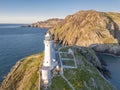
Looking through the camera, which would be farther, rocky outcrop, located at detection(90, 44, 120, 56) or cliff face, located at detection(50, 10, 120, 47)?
cliff face, located at detection(50, 10, 120, 47)

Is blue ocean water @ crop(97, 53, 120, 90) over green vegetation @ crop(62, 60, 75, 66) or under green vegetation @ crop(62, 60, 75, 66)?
under

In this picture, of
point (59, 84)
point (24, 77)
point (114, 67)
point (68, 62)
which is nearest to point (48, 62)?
point (59, 84)

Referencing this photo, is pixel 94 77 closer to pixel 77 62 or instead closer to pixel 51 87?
pixel 77 62

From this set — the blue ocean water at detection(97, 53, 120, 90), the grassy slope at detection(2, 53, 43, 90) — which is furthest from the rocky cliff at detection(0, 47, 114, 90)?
the blue ocean water at detection(97, 53, 120, 90)

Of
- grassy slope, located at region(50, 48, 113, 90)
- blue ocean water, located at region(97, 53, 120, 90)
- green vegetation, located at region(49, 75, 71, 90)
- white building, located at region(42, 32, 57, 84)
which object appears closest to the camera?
green vegetation, located at region(49, 75, 71, 90)

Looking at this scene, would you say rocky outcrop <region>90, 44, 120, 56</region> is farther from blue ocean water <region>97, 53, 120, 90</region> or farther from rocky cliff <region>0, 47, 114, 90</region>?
rocky cliff <region>0, 47, 114, 90</region>

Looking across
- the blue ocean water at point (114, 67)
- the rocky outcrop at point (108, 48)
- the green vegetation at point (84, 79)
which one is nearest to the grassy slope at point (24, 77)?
the green vegetation at point (84, 79)

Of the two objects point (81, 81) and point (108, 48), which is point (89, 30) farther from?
point (81, 81)

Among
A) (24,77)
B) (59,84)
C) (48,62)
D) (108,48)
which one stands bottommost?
(108,48)

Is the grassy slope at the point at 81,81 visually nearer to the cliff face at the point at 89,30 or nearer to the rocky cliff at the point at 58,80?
the rocky cliff at the point at 58,80
